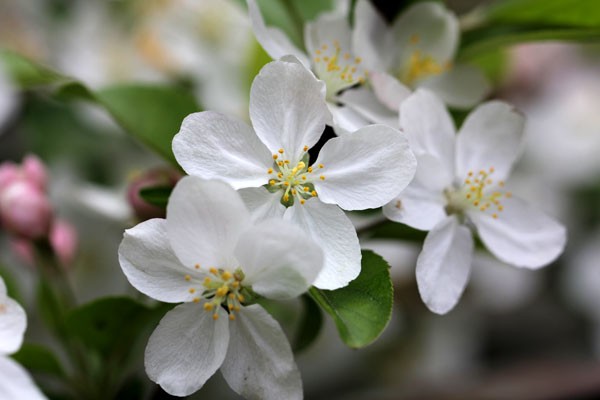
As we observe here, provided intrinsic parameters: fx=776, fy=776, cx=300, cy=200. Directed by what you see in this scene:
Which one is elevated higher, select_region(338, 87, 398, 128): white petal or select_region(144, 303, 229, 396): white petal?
select_region(338, 87, 398, 128): white petal

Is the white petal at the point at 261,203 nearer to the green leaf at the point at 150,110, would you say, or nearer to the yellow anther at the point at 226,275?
the yellow anther at the point at 226,275

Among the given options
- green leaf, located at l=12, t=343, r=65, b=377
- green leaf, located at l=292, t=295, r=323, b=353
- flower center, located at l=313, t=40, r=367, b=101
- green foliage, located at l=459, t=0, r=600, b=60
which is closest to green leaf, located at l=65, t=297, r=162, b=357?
green leaf, located at l=12, t=343, r=65, b=377

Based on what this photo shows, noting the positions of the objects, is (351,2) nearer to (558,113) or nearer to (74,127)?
(74,127)

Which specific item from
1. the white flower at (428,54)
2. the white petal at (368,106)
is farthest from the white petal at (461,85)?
the white petal at (368,106)

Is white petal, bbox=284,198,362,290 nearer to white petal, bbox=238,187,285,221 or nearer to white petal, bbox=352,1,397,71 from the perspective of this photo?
white petal, bbox=238,187,285,221

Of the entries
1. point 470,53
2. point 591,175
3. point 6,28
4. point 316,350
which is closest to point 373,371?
point 316,350

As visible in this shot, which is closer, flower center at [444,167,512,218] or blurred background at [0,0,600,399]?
flower center at [444,167,512,218]

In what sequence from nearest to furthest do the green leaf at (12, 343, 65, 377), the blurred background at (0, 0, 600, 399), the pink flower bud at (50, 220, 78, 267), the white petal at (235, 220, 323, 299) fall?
the white petal at (235, 220, 323, 299)
the green leaf at (12, 343, 65, 377)
the pink flower bud at (50, 220, 78, 267)
the blurred background at (0, 0, 600, 399)
